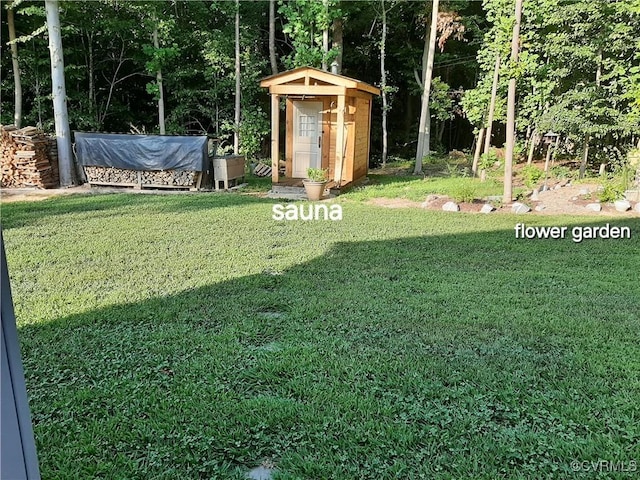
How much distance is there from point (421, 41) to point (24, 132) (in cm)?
1148

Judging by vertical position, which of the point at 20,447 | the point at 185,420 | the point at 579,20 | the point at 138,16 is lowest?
the point at 185,420

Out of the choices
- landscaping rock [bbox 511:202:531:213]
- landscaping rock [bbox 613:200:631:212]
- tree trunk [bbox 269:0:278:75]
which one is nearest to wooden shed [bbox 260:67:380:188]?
landscaping rock [bbox 511:202:531:213]

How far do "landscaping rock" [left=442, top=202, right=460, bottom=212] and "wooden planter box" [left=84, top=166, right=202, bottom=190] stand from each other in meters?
4.76

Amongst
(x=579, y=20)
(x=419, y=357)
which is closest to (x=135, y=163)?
(x=419, y=357)

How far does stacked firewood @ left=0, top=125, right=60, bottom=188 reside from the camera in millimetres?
9258

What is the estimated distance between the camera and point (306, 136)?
10273mm

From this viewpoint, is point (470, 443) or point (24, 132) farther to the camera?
point (24, 132)

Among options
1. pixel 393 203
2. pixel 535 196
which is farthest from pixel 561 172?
pixel 393 203

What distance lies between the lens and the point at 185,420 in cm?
205

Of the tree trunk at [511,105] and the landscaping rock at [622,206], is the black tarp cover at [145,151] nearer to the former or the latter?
the tree trunk at [511,105]

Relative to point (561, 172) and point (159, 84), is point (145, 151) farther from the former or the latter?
point (561, 172)

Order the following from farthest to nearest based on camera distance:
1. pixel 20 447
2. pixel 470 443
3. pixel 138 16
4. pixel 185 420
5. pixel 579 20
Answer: pixel 138 16
pixel 579 20
pixel 185 420
pixel 470 443
pixel 20 447

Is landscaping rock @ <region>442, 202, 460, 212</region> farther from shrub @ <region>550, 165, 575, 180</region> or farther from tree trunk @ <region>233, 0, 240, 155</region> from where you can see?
tree trunk @ <region>233, 0, 240, 155</region>

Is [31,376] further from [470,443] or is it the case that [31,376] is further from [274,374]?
[470,443]
